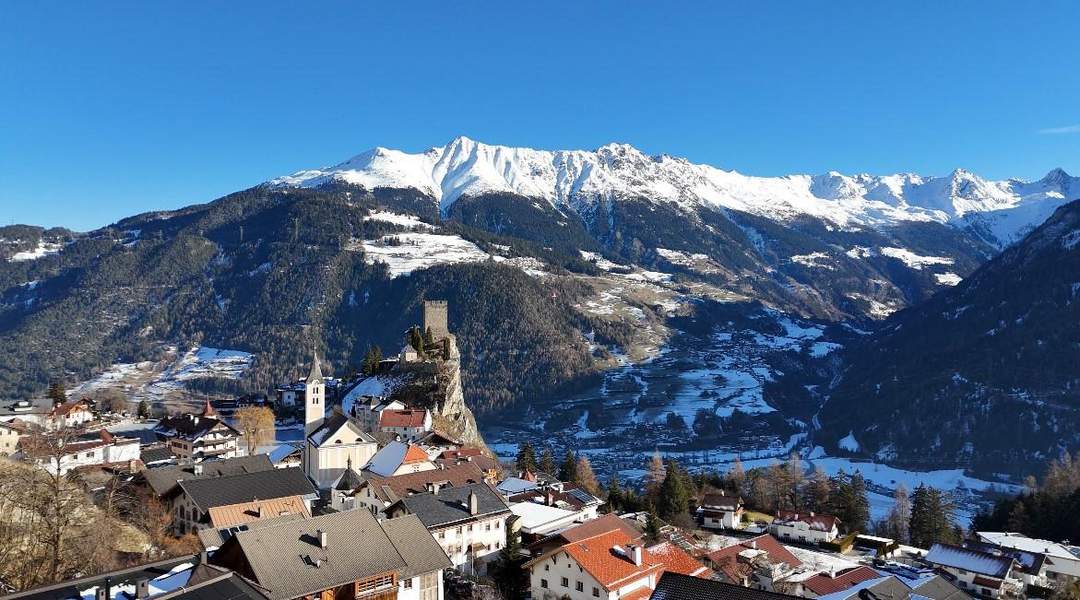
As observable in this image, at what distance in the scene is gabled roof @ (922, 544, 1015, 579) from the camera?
184 feet

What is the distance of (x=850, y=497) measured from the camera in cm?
8344

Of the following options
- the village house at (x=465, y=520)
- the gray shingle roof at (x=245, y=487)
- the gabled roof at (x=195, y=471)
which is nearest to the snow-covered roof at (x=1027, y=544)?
the village house at (x=465, y=520)

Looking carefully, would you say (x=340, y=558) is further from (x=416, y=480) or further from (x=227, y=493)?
(x=416, y=480)

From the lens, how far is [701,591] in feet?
96.5

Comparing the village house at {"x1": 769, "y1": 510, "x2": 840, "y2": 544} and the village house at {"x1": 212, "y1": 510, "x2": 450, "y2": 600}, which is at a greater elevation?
the village house at {"x1": 212, "y1": 510, "x2": 450, "y2": 600}

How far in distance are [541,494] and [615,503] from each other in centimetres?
1054

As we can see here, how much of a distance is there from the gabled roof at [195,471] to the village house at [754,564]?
32284 millimetres

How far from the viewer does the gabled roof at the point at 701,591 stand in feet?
92.9

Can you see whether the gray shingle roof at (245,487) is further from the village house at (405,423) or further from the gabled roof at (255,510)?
the village house at (405,423)

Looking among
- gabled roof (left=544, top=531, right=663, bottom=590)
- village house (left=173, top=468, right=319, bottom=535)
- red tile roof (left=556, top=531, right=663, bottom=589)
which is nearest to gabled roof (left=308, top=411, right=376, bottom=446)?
village house (left=173, top=468, right=319, bottom=535)

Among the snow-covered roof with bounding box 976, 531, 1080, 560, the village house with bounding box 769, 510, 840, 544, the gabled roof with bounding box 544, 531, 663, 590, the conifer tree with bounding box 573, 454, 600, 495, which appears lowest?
the snow-covered roof with bounding box 976, 531, 1080, 560

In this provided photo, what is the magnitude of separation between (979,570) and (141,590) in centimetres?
5782

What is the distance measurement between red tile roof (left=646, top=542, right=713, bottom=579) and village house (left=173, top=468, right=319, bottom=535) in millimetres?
22244

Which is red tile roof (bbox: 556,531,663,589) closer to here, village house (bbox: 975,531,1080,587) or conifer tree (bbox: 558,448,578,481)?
village house (bbox: 975,531,1080,587)
